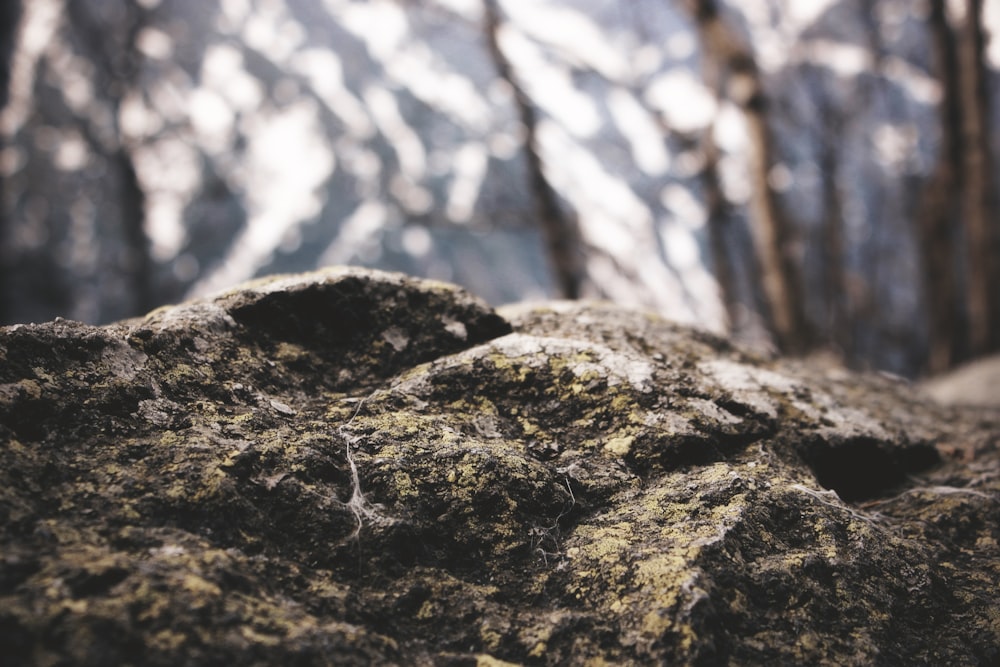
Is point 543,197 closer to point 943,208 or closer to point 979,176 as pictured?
point 979,176

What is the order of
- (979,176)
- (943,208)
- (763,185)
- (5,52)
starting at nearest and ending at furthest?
1. (763,185)
2. (979,176)
3. (943,208)
4. (5,52)

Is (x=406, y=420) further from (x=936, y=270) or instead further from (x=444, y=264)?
(x=444, y=264)

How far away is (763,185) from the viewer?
21.7ft

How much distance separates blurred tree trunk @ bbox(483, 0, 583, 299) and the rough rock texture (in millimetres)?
7647

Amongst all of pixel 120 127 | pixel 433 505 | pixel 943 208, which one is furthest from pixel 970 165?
pixel 120 127

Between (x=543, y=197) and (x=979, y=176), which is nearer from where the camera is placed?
(x=979, y=176)

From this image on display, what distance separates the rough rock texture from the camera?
1.11m

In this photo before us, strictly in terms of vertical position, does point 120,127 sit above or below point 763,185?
above

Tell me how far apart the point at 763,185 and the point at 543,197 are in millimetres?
4256

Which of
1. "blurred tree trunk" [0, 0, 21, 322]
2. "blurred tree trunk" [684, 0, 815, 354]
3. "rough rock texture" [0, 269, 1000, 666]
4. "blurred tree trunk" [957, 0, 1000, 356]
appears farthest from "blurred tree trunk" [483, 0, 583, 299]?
"blurred tree trunk" [0, 0, 21, 322]

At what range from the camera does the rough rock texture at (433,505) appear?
111cm

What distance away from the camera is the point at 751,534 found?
1.51 metres

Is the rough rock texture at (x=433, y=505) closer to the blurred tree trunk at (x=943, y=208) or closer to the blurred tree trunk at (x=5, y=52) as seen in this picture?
the blurred tree trunk at (x=943, y=208)

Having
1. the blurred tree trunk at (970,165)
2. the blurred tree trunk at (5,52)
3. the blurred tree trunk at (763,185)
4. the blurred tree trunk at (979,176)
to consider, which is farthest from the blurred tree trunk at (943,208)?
the blurred tree trunk at (5,52)
